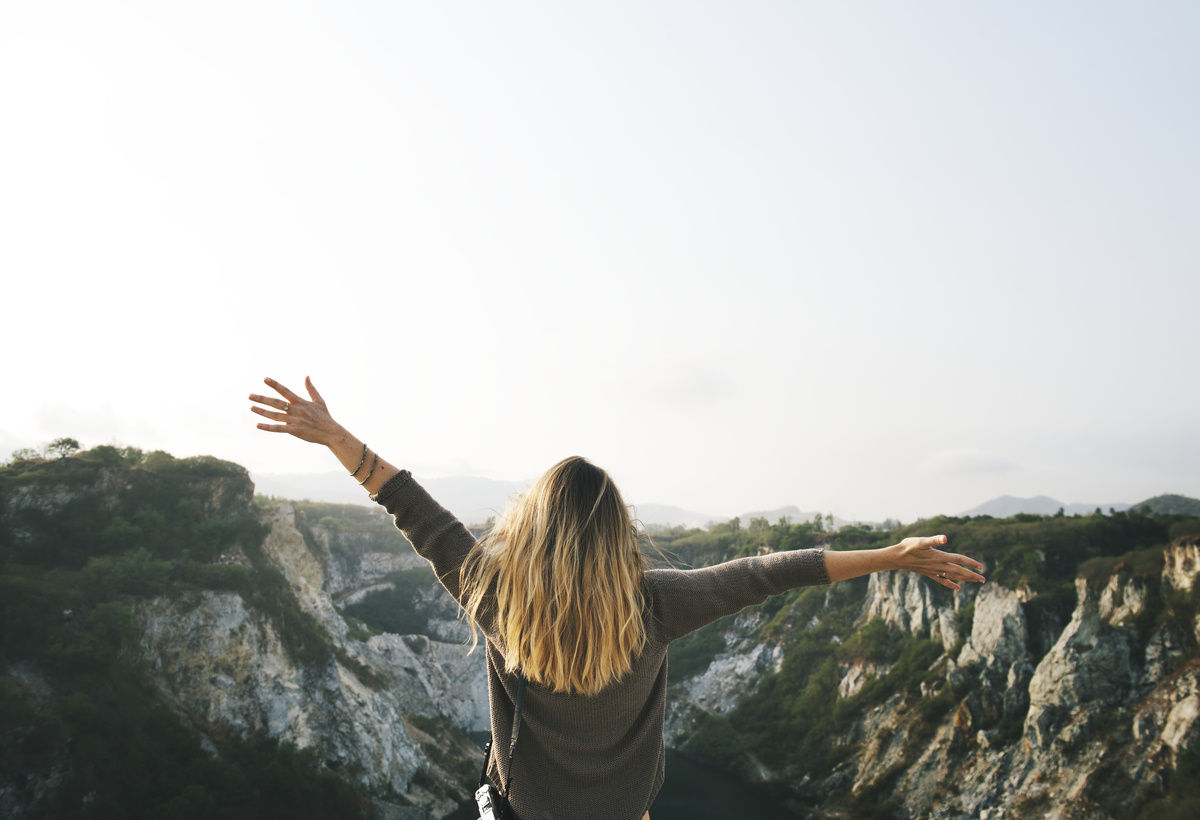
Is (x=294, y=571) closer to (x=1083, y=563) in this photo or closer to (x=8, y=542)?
(x=8, y=542)

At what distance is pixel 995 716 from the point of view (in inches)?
1314

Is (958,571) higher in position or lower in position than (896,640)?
higher

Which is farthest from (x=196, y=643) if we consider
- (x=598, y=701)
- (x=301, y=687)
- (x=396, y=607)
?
(x=396, y=607)

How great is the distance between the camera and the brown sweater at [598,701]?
2.27 meters

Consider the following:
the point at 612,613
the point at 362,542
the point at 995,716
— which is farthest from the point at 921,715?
the point at 362,542

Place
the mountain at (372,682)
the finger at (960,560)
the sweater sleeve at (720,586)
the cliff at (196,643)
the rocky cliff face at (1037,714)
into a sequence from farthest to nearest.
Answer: the rocky cliff face at (1037,714) → the mountain at (372,682) → the cliff at (196,643) → the finger at (960,560) → the sweater sleeve at (720,586)

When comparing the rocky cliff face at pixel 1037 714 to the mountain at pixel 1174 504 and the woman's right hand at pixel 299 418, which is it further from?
the mountain at pixel 1174 504

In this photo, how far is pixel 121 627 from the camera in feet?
92.4

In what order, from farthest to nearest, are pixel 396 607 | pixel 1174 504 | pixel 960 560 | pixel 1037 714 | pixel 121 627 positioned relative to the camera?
pixel 1174 504, pixel 396 607, pixel 1037 714, pixel 121 627, pixel 960 560

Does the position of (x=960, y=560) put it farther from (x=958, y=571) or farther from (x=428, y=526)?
(x=428, y=526)

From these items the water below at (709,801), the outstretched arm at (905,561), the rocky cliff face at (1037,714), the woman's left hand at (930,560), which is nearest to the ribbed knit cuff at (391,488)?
the outstretched arm at (905,561)

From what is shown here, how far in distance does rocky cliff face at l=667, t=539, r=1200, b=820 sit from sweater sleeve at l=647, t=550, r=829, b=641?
33311 millimetres

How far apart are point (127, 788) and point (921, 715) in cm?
4057

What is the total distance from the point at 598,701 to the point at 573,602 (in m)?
0.47
